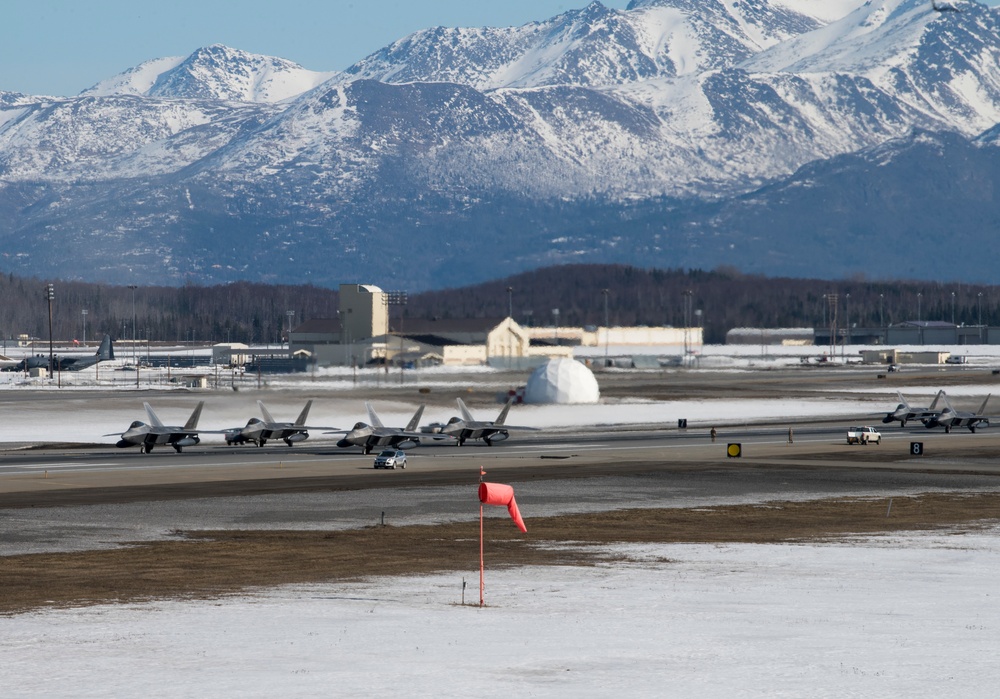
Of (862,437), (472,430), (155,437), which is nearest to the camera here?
(155,437)

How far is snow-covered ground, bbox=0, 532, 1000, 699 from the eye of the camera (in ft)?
91.6

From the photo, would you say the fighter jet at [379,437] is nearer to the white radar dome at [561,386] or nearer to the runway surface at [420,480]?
the runway surface at [420,480]

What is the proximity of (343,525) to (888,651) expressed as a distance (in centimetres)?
2862

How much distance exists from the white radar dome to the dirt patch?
79397mm

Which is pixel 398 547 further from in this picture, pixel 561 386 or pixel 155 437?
pixel 561 386

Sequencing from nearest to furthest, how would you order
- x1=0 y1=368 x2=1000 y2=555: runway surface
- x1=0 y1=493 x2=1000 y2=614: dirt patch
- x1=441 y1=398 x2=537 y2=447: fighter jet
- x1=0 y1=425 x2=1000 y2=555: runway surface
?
x1=0 y1=493 x2=1000 y2=614: dirt patch → x1=0 y1=425 x2=1000 y2=555: runway surface → x1=0 y1=368 x2=1000 y2=555: runway surface → x1=441 y1=398 x2=537 y2=447: fighter jet

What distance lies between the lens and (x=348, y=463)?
285 ft

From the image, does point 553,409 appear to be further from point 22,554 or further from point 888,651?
point 888,651

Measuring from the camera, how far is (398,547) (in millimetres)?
49469

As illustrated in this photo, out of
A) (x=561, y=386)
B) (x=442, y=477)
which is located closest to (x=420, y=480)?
(x=442, y=477)

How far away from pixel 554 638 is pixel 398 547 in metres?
17.4

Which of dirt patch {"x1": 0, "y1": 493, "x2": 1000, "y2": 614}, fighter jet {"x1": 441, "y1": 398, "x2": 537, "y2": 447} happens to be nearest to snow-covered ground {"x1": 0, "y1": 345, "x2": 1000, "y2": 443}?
fighter jet {"x1": 441, "y1": 398, "x2": 537, "y2": 447}

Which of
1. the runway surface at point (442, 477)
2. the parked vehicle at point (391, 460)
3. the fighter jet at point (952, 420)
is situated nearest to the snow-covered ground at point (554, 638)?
the runway surface at point (442, 477)

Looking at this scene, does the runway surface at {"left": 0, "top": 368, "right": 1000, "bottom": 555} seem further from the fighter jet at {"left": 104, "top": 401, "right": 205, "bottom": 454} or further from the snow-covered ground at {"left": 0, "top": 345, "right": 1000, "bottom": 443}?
the snow-covered ground at {"left": 0, "top": 345, "right": 1000, "bottom": 443}
